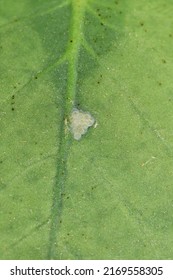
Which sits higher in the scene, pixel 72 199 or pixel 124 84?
pixel 124 84

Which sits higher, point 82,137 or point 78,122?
point 78,122

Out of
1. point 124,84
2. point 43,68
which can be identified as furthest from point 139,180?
point 43,68

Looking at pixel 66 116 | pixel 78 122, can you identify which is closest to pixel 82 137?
pixel 78 122

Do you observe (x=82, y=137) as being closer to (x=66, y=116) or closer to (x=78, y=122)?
(x=78, y=122)

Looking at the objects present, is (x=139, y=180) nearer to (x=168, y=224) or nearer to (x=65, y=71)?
(x=168, y=224)

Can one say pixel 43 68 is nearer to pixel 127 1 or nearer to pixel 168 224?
pixel 127 1
